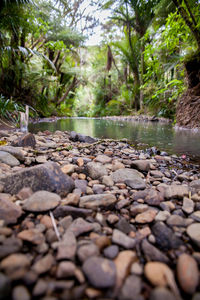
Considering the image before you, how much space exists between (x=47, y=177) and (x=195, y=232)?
0.75 metres

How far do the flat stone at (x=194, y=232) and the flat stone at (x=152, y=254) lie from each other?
0.49 ft

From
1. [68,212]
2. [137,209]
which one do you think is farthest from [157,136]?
[68,212]

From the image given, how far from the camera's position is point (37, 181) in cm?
86

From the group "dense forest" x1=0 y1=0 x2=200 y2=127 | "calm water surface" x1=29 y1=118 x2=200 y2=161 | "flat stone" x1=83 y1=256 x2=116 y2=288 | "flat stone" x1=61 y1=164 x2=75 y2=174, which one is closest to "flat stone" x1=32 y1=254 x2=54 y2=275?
"flat stone" x1=83 y1=256 x2=116 y2=288

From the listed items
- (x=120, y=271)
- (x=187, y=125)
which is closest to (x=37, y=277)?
(x=120, y=271)

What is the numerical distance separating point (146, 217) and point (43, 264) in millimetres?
482

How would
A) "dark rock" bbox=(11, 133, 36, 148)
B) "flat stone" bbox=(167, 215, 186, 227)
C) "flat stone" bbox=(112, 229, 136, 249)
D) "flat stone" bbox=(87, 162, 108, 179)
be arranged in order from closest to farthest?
"flat stone" bbox=(112, 229, 136, 249) → "flat stone" bbox=(167, 215, 186, 227) → "flat stone" bbox=(87, 162, 108, 179) → "dark rock" bbox=(11, 133, 36, 148)

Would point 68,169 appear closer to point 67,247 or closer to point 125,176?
point 125,176

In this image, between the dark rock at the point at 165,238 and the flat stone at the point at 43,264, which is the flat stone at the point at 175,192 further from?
the flat stone at the point at 43,264

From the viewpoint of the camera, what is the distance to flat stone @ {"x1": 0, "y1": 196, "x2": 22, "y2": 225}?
645 millimetres

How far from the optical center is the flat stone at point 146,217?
733 millimetres

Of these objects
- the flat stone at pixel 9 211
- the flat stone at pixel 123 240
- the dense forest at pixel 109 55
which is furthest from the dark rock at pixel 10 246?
the dense forest at pixel 109 55

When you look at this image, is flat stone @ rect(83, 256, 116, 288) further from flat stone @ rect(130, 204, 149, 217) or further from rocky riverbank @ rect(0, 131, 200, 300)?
flat stone @ rect(130, 204, 149, 217)

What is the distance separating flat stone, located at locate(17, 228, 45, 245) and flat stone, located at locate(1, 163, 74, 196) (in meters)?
0.26
